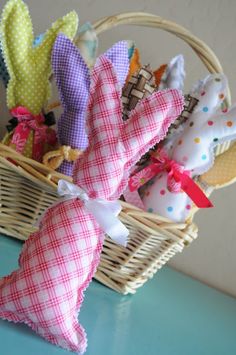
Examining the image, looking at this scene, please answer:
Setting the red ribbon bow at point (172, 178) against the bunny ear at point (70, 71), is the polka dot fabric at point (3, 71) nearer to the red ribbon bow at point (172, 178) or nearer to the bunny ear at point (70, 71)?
the bunny ear at point (70, 71)

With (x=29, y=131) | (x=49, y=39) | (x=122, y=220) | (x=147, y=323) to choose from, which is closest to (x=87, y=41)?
(x=49, y=39)

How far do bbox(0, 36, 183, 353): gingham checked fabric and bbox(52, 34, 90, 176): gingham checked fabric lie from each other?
0.16m

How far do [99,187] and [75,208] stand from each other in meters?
0.04

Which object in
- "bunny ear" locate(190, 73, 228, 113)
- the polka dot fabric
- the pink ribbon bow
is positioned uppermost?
the polka dot fabric

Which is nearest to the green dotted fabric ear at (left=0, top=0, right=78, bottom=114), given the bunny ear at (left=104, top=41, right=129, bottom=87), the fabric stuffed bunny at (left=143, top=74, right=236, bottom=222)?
the bunny ear at (left=104, top=41, right=129, bottom=87)

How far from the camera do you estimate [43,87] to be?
2.64ft

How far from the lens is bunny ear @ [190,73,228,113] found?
2.52 feet

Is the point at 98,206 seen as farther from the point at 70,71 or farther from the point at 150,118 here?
the point at 70,71

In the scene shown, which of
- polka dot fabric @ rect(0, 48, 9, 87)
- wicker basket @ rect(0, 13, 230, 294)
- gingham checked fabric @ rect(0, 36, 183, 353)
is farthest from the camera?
polka dot fabric @ rect(0, 48, 9, 87)

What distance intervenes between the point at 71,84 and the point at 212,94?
0.23 m

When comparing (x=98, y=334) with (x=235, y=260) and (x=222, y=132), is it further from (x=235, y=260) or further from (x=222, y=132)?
(x=235, y=260)

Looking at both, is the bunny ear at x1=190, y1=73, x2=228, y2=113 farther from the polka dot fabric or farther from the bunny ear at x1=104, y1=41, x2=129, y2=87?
the polka dot fabric

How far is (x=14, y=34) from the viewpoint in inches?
29.9

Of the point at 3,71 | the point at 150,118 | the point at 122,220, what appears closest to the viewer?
the point at 150,118
